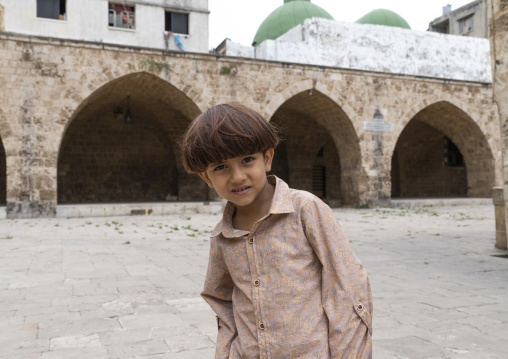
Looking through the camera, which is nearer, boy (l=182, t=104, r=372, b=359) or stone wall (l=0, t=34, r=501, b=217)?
boy (l=182, t=104, r=372, b=359)

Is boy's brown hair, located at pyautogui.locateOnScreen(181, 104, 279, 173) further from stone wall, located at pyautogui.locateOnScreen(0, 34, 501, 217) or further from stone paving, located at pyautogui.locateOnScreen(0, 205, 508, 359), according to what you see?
stone wall, located at pyautogui.locateOnScreen(0, 34, 501, 217)

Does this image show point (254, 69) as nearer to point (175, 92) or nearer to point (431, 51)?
point (175, 92)

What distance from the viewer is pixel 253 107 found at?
13891 millimetres

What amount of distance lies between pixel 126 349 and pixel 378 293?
6.82 ft

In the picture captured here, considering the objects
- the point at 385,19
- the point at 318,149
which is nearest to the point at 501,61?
the point at 318,149

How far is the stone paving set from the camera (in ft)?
8.52

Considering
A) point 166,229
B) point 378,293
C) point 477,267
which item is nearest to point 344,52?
point 166,229

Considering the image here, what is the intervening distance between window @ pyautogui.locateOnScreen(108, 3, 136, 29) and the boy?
65.8ft

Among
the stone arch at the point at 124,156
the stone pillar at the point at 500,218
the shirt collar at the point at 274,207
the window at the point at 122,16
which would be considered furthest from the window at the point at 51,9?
the shirt collar at the point at 274,207

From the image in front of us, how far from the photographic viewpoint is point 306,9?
23.2 metres

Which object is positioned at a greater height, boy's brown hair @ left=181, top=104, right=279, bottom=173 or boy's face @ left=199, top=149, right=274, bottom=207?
boy's brown hair @ left=181, top=104, right=279, bottom=173

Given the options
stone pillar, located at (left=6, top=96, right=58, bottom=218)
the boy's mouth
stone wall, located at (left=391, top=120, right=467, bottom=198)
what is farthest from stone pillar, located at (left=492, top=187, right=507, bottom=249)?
stone wall, located at (left=391, top=120, right=467, bottom=198)

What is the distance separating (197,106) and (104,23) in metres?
8.35

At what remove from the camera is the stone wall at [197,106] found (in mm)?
11938
